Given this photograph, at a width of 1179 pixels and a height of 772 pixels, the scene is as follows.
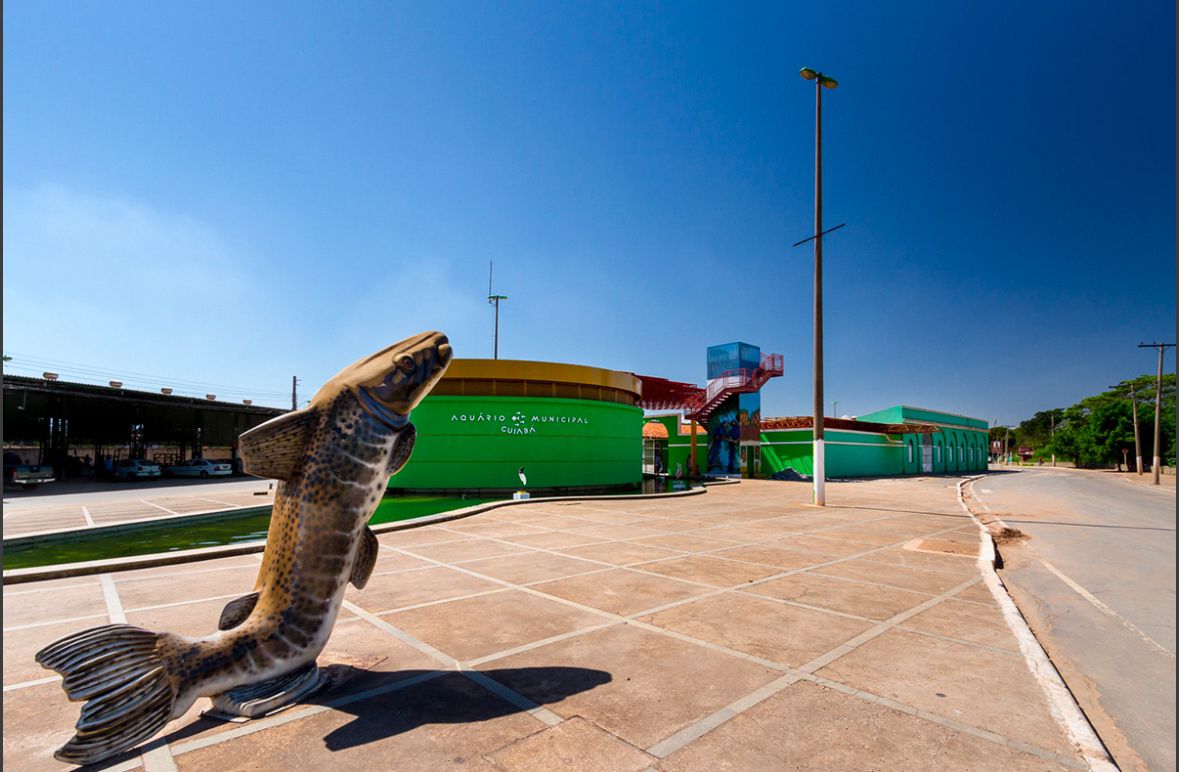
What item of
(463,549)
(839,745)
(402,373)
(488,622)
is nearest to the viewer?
(839,745)

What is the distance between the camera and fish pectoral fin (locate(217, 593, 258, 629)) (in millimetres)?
4336

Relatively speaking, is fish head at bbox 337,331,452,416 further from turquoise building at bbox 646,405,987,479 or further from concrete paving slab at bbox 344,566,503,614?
turquoise building at bbox 646,405,987,479

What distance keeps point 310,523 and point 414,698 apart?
162 cm

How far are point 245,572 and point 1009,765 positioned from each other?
32.5 ft

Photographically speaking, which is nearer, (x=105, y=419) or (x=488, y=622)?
(x=488, y=622)

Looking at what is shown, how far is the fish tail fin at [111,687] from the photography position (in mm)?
3469

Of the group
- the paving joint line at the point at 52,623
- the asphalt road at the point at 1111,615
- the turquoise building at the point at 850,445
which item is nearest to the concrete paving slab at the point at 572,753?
the asphalt road at the point at 1111,615

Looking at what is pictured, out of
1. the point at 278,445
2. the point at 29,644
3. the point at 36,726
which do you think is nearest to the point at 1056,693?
the point at 278,445

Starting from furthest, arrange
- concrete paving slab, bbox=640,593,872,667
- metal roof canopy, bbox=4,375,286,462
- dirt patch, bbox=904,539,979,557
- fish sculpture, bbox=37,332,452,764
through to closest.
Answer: metal roof canopy, bbox=4,375,286,462 < dirt patch, bbox=904,539,979,557 < concrete paving slab, bbox=640,593,872,667 < fish sculpture, bbox=37,332,452,764

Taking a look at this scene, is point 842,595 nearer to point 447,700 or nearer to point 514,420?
point 447,700

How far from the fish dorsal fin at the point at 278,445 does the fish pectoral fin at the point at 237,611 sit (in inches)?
39.0

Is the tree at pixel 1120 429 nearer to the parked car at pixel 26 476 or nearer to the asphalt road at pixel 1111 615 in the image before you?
the asphalt road at pixel 1111 615

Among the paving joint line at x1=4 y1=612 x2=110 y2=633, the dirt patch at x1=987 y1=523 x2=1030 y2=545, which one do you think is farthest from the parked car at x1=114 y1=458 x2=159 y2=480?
the dirt patch at x1=987 y1=523 x2=1030 y2=545

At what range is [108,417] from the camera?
42906 millimetres
